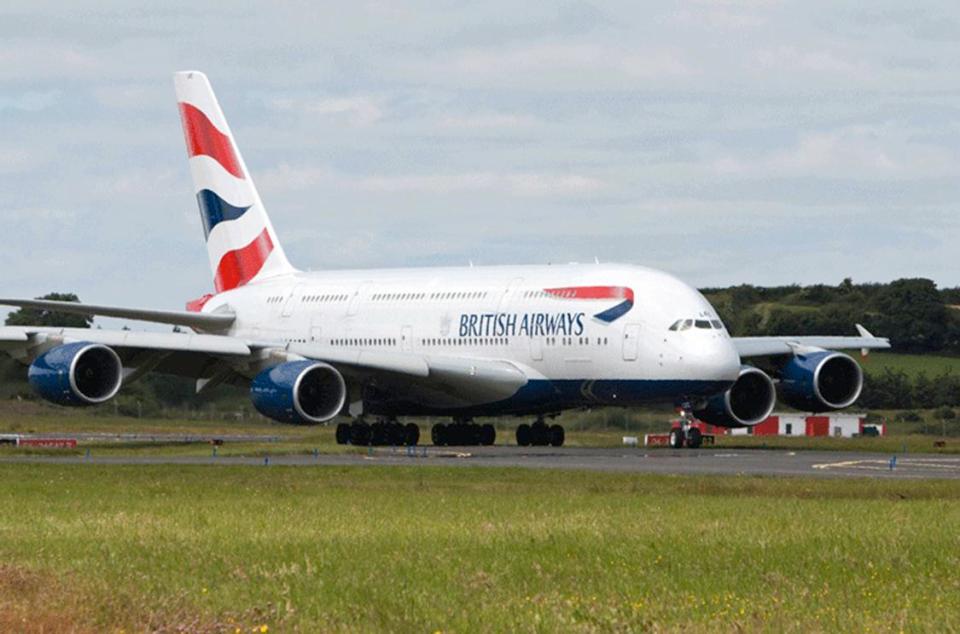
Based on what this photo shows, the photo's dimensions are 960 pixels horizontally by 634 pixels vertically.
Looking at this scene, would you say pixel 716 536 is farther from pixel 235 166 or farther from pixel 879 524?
pixel 235 166

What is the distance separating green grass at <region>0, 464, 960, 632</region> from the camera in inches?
517

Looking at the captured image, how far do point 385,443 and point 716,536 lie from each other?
3051 centimetres

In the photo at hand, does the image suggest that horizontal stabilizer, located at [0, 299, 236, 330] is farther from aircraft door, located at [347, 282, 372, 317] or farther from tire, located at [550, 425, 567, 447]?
tire, located at [550, 425, 567, 447]

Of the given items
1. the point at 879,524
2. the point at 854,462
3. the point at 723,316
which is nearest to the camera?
the point at 879,524

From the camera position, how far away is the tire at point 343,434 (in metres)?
49.3

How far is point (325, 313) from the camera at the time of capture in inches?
2051

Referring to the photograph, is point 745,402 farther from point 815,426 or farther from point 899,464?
point 815,426

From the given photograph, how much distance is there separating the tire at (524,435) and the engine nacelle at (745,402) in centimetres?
446

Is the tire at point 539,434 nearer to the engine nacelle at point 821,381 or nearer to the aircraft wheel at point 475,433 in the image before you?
the aircraft wheel at point 475,433

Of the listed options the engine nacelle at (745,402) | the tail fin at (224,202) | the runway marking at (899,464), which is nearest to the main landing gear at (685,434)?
the engine nacelle at (745,402)

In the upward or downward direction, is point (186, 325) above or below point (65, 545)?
above

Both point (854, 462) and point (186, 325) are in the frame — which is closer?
point (854, 462)

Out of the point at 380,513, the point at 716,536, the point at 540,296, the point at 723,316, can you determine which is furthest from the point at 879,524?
the point at 723,316

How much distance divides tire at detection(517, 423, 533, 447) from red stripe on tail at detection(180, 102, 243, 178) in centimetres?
1244
